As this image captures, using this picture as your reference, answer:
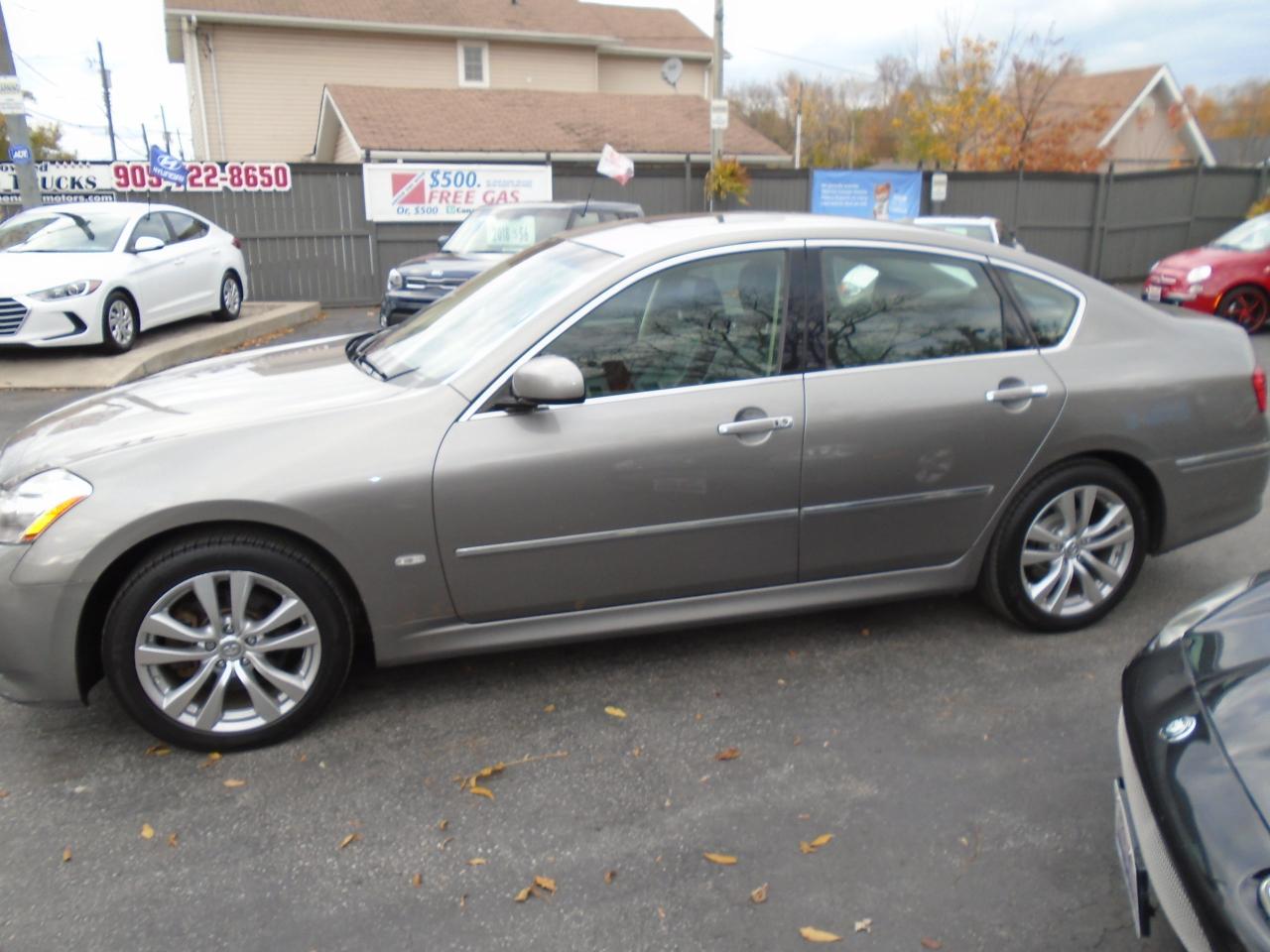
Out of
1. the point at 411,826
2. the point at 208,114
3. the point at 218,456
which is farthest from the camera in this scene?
the point at 208,114

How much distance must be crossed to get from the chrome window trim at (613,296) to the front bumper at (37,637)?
1.32 metres

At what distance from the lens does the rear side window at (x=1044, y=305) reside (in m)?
4.02

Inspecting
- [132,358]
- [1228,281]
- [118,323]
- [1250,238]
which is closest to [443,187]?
[118,323]

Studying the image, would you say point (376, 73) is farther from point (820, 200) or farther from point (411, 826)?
point (411, 826)

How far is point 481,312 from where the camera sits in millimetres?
3926

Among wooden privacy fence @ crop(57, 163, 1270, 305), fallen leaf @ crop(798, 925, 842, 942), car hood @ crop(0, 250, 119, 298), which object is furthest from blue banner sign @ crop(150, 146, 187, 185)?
fallen leaf @ crop(798, 925, 842, 942)

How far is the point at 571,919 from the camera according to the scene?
260cm

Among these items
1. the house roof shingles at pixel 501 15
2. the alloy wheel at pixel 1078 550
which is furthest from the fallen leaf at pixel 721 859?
the house roof shingles at pixel 501 15

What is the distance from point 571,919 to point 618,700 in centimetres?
113

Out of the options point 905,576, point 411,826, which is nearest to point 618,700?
point 411,826

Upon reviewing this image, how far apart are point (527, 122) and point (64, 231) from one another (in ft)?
57.6

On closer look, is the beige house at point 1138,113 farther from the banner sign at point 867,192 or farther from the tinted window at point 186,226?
the tinted window at point 186,226

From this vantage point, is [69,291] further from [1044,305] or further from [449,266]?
[1044,305]

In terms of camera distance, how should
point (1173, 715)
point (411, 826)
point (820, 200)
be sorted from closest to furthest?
point (1173, 715) → point (411, 826) → point (820, 200)
